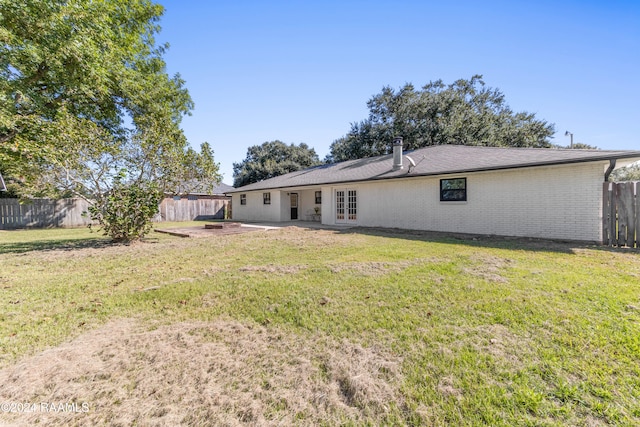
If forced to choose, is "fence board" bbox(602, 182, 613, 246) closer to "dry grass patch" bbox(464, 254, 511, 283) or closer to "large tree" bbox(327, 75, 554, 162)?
"dry grass patch" bbox(464, 254, 511, 283)

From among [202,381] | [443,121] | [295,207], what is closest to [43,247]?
[202,381]

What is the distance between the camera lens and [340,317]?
3.25 m

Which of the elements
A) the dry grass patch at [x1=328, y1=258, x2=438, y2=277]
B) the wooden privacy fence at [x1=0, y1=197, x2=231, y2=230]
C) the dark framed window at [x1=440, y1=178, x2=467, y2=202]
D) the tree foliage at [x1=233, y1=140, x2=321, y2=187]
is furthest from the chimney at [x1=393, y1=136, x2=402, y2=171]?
the tree foliage at [x1=233, y1=140, x2=321, y2=187]

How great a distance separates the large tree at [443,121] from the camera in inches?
1009

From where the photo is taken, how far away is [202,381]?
7.13ft

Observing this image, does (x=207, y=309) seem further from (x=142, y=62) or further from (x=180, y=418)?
(x=142, y=62)

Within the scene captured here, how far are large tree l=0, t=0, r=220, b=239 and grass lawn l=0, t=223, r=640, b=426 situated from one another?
4100 millimetres

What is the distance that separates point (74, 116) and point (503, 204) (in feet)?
52.8

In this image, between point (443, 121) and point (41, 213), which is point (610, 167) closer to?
point (443, 121)

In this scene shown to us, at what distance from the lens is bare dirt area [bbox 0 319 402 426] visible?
1832 mm

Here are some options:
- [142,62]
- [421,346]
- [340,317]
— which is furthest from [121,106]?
[421,346]

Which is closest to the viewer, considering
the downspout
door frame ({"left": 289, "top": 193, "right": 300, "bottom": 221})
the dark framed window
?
the downspout

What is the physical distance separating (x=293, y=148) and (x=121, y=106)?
80.9 ft

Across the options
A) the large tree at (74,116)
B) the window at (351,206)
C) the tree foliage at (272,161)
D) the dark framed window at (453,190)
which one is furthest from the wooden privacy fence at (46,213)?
the tree foliage at (272,161)
